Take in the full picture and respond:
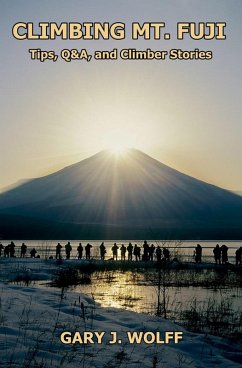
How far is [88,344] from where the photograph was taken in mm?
8234

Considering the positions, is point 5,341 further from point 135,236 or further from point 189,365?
point 135,236

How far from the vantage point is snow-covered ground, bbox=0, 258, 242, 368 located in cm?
711

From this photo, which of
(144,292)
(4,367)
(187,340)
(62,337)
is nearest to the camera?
(4,367)

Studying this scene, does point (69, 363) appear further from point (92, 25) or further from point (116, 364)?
point (92, 25)

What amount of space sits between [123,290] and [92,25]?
1227 centimetres

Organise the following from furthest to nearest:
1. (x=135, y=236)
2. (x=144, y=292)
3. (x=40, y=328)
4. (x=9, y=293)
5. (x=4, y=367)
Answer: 1. (x=135, y=236)
2. (x=144, y=292)
3. (x=9, y=293)
4. (x=40, y=328)
5. (x=4, y=367)

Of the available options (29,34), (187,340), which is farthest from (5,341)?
(29,34)

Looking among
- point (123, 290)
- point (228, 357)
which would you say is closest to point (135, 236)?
point (123, 290)

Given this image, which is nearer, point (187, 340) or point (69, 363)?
point (69, 363)

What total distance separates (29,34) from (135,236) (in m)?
174

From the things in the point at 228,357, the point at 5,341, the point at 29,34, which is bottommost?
the point at 228,357

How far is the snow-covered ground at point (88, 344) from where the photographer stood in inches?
280

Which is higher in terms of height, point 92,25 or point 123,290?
point 92,25

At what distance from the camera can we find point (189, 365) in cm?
778
